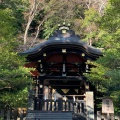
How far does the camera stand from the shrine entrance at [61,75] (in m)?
8.49

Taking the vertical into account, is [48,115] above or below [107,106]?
below

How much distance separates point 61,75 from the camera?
1058cm

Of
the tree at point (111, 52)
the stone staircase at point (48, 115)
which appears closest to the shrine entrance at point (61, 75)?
the stone staircase at point (48, 115)

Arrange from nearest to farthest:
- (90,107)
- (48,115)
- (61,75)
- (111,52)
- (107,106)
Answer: (111,52), (107,106), (48,115), (90,107), (61,75)

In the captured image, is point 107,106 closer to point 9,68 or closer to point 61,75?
point 61,75

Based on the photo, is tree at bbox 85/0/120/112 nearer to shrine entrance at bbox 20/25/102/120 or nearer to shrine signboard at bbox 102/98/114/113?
shrine signboard at bbox 102/98/114/113

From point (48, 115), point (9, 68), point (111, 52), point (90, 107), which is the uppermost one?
point (111, 52)

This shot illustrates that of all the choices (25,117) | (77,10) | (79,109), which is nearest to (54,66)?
(79,109)

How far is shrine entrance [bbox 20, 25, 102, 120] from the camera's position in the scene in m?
8.49

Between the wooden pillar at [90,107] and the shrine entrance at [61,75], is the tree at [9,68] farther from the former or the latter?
the wooden pillar at [90,107]

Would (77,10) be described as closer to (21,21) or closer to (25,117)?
(21,21)

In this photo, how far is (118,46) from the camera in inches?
274

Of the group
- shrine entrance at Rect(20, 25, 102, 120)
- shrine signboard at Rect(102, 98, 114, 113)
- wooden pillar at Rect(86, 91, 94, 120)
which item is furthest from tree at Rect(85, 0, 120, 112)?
shrine entrance at Rect(20, 25, 102, 120)

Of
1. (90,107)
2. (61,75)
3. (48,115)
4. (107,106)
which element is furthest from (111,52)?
(61,75)
